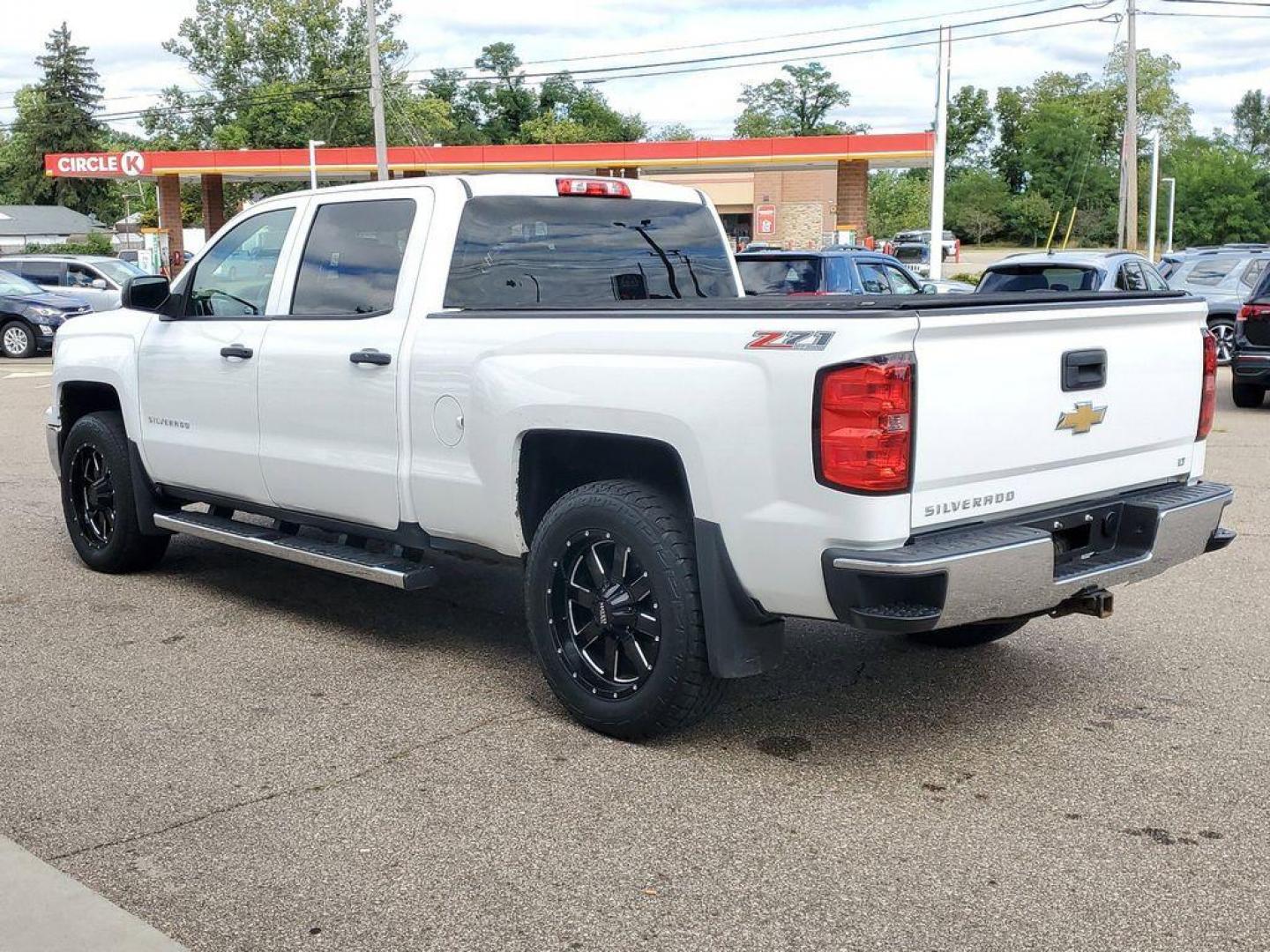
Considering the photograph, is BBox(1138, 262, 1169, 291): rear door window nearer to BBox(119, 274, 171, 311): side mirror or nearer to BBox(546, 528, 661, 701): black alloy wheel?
BBox(119, 274, 171, 311): side mirror

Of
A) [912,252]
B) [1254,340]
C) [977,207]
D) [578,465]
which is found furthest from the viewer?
[977,207]

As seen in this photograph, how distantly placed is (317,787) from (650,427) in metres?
1.61

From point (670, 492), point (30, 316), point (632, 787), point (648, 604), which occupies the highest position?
point (670, 492)

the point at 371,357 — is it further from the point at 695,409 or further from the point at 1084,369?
the point at 1084,369

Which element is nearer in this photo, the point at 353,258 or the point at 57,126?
the point at 353,258

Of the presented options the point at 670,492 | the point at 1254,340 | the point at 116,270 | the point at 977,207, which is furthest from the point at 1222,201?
the point at 670,492

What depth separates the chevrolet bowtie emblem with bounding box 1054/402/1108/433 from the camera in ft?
15.1

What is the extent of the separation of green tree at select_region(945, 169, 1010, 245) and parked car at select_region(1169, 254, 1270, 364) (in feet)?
213

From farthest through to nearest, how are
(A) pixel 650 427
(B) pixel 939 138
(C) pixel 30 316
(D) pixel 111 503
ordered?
(B) pixel 939 138 < (C) pixel 30 316 < (D) pixel 111 503 < (A) pixel 650 427

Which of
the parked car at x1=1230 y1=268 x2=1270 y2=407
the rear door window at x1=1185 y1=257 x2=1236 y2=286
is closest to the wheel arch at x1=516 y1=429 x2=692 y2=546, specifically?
the parked car at x1=1230 y1=268 x2=1270 y2=407

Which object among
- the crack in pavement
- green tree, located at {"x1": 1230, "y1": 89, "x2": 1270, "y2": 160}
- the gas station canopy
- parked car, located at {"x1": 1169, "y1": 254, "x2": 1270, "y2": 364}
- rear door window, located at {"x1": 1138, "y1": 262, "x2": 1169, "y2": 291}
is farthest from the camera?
green tree, located at {"x1": 1230, "y1": 89, "x2": 1270, "y2": 160}

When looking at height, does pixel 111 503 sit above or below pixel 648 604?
below

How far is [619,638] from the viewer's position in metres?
4.87

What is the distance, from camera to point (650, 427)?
4648 millimetres
